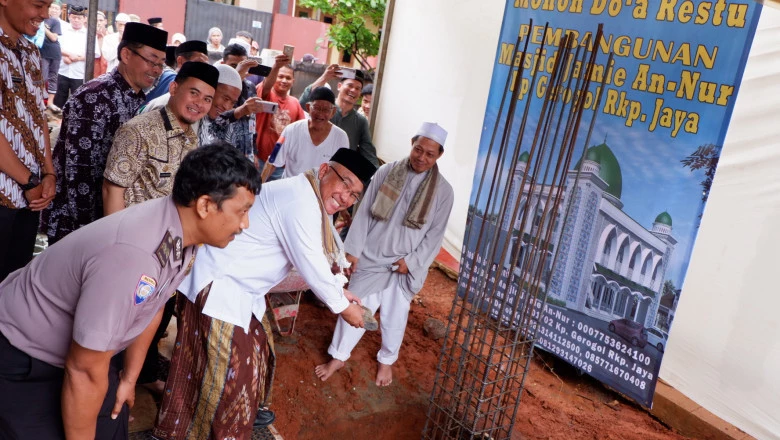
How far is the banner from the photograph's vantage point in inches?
150

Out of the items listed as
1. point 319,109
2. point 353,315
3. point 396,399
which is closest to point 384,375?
point 396,399

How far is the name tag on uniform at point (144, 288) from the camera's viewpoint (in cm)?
182

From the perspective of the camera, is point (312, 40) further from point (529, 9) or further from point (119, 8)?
point (529, 9)

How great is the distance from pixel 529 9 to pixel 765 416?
334 centimetres

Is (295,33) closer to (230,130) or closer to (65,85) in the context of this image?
(65,85)

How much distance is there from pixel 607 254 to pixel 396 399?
180 cm

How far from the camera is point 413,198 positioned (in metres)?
4.25

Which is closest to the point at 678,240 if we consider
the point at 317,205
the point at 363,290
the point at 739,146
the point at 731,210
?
the point at 731,210

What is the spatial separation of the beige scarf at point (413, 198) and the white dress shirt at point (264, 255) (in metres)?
1.38

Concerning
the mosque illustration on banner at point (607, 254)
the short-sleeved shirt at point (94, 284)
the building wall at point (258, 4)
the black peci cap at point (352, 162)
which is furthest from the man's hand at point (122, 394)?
the building wall at point (258, 4)

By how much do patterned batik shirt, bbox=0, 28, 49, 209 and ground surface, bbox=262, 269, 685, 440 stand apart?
1954mm

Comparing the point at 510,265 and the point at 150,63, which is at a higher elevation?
the point at 150,63

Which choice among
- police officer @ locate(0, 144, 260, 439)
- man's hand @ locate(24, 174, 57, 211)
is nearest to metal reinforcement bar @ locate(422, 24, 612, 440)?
police officer @ locate(0, 144, 260, 439)

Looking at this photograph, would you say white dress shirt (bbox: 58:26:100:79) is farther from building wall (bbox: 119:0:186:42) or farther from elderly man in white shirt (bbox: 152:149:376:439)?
elderly man in white shirt (bbox: 152:149:376:439)
